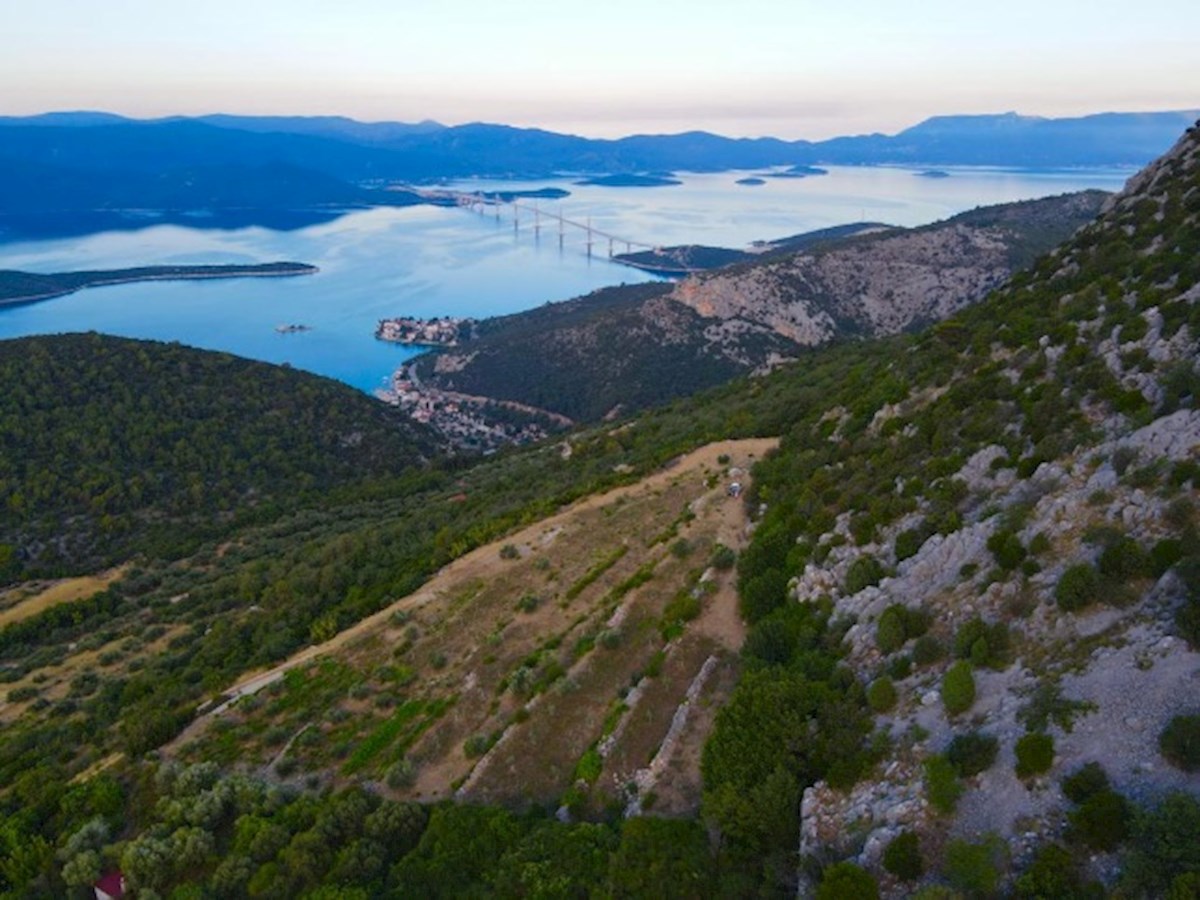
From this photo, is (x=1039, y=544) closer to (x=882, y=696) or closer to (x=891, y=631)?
(x=891, y=631)

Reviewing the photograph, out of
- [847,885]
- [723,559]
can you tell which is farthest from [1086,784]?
[723,559]

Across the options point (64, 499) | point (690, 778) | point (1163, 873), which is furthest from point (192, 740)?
point (64, 499)

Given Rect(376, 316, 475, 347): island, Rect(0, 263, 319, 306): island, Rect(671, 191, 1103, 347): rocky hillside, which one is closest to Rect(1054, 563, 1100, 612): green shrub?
Rect(671, 191, 1103, 347): rocky hillside

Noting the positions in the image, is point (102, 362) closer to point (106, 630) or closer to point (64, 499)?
point (64, 499)

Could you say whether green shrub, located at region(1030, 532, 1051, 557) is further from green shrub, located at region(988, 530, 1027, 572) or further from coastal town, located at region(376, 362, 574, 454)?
coastal town, located at region(376, 362, 574, 454)

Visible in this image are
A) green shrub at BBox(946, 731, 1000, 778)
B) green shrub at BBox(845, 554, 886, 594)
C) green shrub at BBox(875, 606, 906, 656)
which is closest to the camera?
green shrub at BBox(946, 731, 1000, 778)
